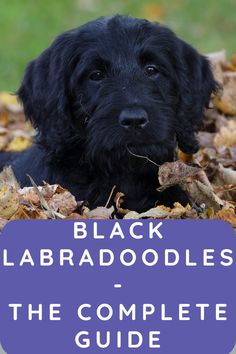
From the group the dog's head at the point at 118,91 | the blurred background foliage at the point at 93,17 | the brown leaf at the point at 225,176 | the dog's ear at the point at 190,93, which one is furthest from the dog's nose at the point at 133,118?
the blurred background foliage at the point at 93,17

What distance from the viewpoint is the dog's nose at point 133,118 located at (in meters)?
4.29

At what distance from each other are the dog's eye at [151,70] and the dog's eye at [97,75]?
223mm

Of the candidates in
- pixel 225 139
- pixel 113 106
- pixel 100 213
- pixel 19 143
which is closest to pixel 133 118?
pixel 113 106

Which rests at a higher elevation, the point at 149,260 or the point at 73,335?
the point at 149,260

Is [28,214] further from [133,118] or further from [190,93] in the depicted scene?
[190,93]

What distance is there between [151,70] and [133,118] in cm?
49

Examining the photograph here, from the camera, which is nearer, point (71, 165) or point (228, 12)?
point (71, 165)

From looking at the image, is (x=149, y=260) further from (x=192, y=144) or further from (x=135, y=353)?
(x=192, y=144)

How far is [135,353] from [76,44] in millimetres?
1729

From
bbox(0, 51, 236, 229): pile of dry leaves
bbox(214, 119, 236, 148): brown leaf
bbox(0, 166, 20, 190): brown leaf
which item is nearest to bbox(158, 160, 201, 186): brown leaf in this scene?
bbox(0, 51, 236, 229): pile of dry leaves

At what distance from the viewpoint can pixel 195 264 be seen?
377 cm

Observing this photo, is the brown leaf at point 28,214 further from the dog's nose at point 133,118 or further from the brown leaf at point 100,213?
the dog's nose at point 133,118

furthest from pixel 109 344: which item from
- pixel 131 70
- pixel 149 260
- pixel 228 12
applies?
pixel 228 12

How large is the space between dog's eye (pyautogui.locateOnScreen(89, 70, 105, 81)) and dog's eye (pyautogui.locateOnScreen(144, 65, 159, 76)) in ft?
0.73
